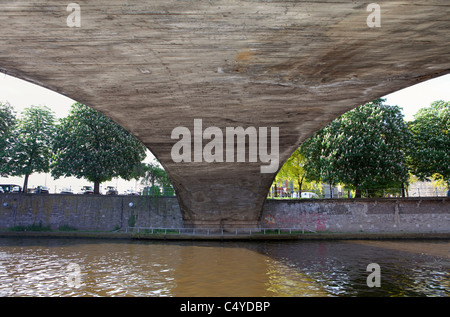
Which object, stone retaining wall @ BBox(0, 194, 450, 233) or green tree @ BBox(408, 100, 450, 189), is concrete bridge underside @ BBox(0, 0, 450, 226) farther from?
green tree @ BBox(408, 100, 450, 189)

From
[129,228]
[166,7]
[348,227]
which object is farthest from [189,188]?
[166,7]

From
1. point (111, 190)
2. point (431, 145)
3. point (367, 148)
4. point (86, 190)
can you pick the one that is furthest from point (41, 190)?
point (431, 145)

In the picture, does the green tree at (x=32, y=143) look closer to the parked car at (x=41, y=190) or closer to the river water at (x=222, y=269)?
the parked car at (x=41, y=190)

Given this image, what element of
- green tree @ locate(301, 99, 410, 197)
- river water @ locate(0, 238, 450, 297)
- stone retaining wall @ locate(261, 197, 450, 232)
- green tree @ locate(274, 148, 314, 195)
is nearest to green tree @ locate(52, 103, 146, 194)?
river water @ locate(0, 238, 450, 297)

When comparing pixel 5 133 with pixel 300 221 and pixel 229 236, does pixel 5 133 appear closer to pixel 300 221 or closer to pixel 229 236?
pixel 229 236

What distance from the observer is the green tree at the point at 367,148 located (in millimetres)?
26156

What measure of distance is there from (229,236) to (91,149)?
50.0ft

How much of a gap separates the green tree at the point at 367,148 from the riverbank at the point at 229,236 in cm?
443

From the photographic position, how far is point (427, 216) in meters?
26.3

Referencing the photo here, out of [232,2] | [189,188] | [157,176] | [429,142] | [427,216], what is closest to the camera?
[232,2]

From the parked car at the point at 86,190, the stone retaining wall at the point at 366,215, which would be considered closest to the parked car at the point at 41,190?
the parked car at the point at 86,190

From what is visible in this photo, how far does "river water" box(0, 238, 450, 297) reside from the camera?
428 inches

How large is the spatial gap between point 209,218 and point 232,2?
20.2 m
